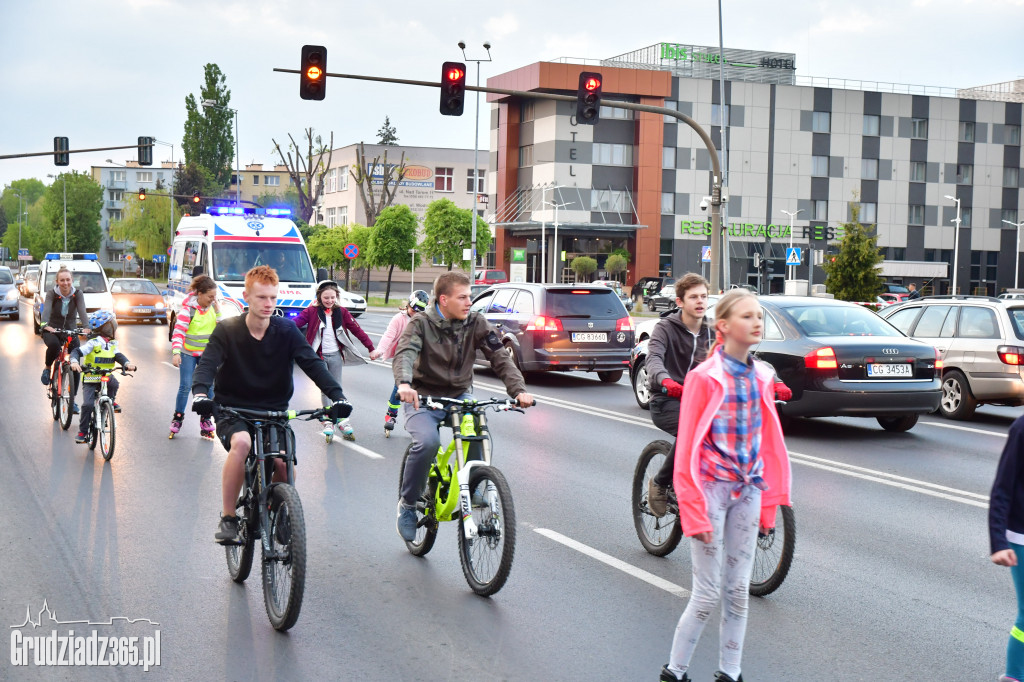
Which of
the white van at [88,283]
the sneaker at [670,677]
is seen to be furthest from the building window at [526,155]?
the sneaker at [670,677]

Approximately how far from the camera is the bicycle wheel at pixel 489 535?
5.69m

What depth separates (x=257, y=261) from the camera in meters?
23.8

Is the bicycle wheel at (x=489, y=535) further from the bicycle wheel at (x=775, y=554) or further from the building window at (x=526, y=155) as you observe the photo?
the building window at (x=526, y=155)

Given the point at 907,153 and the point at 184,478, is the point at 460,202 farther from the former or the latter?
the point at 184,478

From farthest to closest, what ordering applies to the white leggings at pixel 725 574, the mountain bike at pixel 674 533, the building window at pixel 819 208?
the building window at pixel 819 208 < the mountain bike at pixel 674 533 < the white leggings at pixel 725 574

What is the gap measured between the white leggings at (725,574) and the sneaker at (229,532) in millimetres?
2563

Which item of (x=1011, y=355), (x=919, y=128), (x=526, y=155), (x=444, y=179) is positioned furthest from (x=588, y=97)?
(x=444, y=179)

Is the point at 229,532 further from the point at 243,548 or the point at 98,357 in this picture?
the point at 98,357

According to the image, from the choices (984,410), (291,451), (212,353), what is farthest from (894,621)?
(984,410)

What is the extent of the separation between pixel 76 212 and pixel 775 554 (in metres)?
140

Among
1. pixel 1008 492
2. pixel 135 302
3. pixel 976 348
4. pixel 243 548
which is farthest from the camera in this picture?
pixel 135 302

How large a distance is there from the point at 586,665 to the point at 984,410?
13.4 meters

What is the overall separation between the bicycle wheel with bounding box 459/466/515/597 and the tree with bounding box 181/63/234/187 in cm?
9377

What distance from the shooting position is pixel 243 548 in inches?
239
